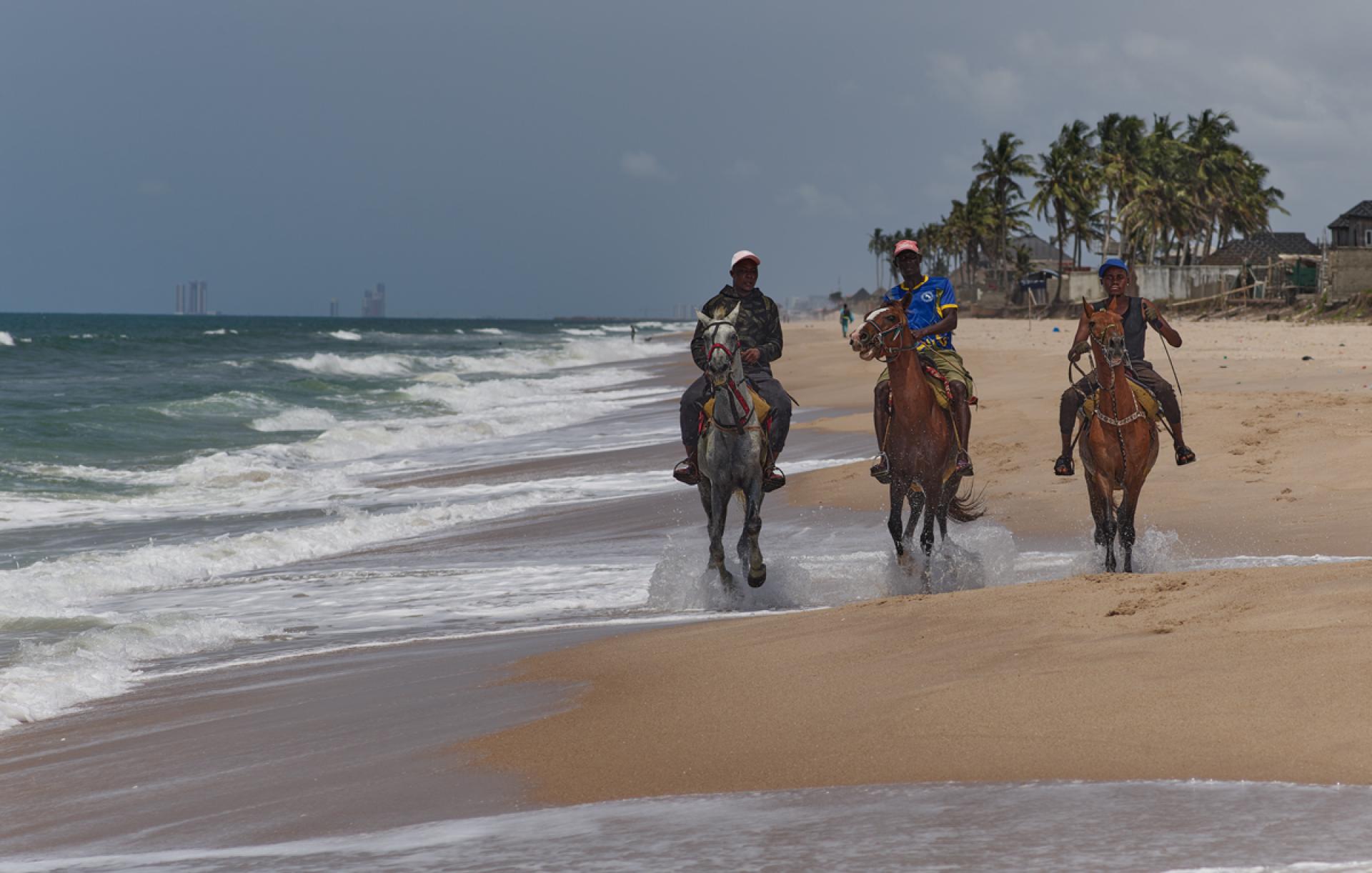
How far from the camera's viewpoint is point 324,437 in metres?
27.1

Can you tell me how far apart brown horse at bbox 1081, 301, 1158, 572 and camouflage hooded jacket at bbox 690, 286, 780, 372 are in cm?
241

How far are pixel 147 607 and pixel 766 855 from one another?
8593 millimetres

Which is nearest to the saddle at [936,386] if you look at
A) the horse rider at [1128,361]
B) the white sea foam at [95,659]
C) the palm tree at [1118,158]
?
the horse rider at [1128,361]

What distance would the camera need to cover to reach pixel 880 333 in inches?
401

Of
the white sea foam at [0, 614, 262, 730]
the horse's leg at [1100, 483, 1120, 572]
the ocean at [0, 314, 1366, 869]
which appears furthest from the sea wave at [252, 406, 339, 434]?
the horse's leg at [1100, 483, 1120, 572]

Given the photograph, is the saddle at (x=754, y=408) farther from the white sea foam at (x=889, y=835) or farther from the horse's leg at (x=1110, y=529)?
the white sea foam at (x=889, y=835)

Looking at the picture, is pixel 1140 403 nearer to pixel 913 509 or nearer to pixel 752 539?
pixel 913 509

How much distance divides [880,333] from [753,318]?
109 centimetres

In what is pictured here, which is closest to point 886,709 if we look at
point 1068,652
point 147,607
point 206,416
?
point 1068,652

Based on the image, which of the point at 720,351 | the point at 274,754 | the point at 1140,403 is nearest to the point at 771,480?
the point at 720,351

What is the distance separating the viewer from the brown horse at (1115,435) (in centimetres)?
990

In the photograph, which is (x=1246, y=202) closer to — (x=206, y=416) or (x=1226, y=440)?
(x=206, y=416)

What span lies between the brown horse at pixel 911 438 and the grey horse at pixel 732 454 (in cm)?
94

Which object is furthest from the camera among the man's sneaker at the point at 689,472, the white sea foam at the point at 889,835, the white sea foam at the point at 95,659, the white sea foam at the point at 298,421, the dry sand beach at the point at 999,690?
the white sea foam at the point at 298,421
